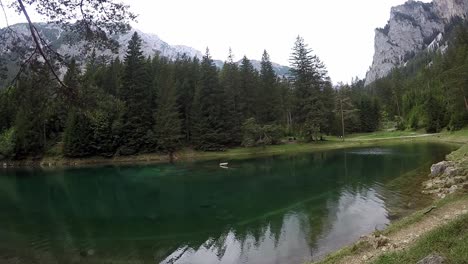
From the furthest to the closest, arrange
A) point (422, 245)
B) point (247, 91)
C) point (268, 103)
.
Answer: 1. point (268, 103)
2. point (247, 91)
3. point (422, 245)

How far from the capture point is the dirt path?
478 inches

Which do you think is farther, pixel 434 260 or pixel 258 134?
pixel 258 134

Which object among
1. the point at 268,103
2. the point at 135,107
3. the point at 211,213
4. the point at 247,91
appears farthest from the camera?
the point at 268,103

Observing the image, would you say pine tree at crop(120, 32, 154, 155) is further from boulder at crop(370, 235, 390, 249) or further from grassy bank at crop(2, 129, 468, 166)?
boulder at crop(370, 235, 390, 249)

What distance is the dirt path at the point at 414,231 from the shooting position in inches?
478

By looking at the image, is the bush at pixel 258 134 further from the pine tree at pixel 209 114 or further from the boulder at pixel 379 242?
the boulder at pixel 379 242

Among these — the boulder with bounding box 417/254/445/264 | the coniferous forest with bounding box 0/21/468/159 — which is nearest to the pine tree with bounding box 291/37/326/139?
the coniferous forest with bounding box 0/21/468/159

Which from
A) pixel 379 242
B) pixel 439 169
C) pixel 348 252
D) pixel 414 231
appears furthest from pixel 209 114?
pixel 379 242

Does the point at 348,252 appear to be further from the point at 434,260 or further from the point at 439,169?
the point at 439,169

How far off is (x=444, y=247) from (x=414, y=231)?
5.65 metres

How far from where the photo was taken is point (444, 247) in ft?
29.5

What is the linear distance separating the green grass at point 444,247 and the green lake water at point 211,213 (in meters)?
5.98

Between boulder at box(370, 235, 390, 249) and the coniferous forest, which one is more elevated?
the coniferous forest

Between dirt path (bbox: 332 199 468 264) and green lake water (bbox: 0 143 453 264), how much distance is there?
9.62 feet
